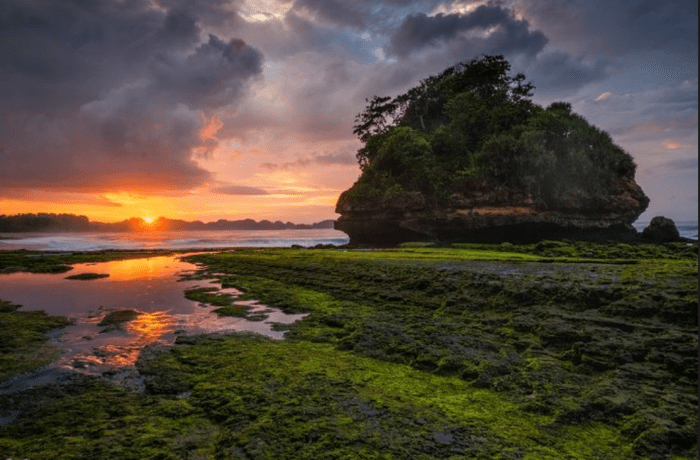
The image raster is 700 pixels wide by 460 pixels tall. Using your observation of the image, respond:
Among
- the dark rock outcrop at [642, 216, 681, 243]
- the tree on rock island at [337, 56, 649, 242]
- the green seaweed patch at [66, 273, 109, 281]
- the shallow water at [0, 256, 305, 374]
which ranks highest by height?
the tree on rock island at [337, 56, 649, 242]

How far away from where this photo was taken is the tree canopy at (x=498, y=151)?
38688mm

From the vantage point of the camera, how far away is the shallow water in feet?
27.6

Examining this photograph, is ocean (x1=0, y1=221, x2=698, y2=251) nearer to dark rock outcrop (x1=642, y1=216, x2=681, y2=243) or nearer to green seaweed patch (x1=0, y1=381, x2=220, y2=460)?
dark rock outcrop (x1=642, y1=216, x2=681, y2=243)

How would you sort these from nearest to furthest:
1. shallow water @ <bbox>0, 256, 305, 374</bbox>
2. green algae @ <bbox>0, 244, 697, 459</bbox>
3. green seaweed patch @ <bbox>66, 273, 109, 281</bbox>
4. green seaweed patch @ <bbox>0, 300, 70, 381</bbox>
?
green algae @ <bbox>0, 244, 697, 459</bbox>, green seaweed patch @ <bbox>0, 300, 70, 381</bbox>, shallow water @ <bbox>0, 256, 305, 374</bbox>, green seaweed patch @ <bbox>66, 273, 109, 281</bbox>

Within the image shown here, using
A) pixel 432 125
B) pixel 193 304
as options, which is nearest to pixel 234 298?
pixel 193 304

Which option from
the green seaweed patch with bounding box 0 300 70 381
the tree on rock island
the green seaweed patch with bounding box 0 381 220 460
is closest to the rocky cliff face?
the tree on rock island

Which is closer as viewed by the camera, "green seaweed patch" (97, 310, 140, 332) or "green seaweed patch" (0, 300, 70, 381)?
"green seaweed patch" (0, 300, 70, 381)

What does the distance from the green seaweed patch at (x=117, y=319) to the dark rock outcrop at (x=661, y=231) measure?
170 feet

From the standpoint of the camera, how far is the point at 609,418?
5453 mm

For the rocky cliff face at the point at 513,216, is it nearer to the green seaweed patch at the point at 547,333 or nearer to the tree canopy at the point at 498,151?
the tree canopy at the point at 498,151

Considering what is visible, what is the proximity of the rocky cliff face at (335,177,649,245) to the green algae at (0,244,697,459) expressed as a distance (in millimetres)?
28401

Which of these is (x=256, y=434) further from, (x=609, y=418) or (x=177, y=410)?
(x=609, y=418)

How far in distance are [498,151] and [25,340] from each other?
138 feet

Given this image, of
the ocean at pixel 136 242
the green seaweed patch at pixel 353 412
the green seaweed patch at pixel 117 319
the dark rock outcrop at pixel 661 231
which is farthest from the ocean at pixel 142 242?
the green seaweed patch at pixel 353 412
